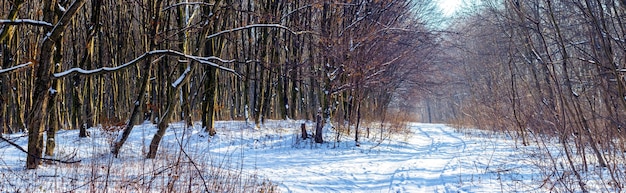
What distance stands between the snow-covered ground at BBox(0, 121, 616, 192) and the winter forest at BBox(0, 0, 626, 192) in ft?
0.18

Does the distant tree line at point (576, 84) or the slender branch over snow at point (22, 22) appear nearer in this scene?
the distant tree line at point (576, 84)

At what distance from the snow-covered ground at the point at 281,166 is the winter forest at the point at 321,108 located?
6 cm

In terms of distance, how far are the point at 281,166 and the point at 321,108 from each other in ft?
13.3

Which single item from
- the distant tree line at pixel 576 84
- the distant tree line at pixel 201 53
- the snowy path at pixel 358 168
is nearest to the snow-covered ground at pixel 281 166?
the snowy path at pixel 358 168

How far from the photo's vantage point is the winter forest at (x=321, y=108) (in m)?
6.03

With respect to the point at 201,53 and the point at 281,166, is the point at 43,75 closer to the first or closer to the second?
the point at 201,53

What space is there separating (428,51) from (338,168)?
1127 centimetres

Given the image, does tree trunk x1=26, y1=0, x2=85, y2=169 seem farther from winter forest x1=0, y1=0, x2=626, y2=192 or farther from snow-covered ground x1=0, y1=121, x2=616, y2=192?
snow-covered ground x1=0, y1=121, x2=616, y2=192

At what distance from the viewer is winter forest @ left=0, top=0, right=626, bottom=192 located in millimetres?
A: 6027

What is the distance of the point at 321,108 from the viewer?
13406 millimetres

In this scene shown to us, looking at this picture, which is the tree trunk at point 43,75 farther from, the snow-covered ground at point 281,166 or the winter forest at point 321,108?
the snow-covered ground at point 281,166

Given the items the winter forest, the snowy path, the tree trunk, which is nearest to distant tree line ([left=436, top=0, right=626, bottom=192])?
the winter forest

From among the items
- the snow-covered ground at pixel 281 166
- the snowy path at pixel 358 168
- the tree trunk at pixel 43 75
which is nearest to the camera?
the snow-covered ground at pixel 281 166

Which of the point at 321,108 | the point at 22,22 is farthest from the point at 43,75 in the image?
the point at 321,108
